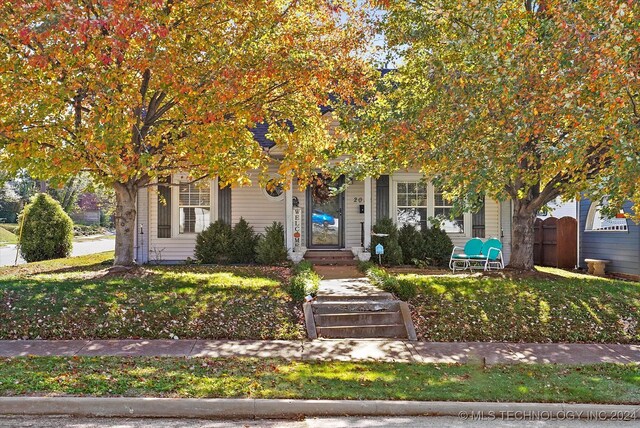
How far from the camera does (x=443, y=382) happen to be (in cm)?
575

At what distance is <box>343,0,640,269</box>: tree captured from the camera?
7.55m

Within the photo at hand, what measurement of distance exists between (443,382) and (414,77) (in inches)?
263

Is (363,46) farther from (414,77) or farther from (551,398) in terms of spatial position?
(551,398)

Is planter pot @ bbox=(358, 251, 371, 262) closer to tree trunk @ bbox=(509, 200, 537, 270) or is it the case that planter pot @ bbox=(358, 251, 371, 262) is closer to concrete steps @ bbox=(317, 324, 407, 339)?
tree trunk @ bbox=(509, 200, 537, 270)

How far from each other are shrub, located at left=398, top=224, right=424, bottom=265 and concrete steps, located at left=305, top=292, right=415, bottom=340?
6.11 meters

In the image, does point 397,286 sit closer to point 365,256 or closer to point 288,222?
point 365,256

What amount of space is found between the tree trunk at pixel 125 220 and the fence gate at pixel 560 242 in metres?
13.8

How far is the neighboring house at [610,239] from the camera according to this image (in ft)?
48.2

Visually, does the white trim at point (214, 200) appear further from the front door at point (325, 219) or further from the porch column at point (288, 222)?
the front door at point (325, 219)

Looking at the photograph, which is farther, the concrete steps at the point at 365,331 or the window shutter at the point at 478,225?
the window shutter at the point at 478,225

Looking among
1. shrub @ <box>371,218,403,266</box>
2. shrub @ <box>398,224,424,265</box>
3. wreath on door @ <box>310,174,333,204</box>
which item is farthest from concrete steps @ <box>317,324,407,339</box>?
wreath on door @ <box>310,174,333,204</box>

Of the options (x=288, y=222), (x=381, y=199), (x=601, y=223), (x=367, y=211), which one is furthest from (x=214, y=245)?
(x=601, y=223)

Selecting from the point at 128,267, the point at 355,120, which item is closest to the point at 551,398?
the point at 355,120

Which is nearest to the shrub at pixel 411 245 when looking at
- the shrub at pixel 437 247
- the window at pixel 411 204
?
the shrub at pixel 437 247
